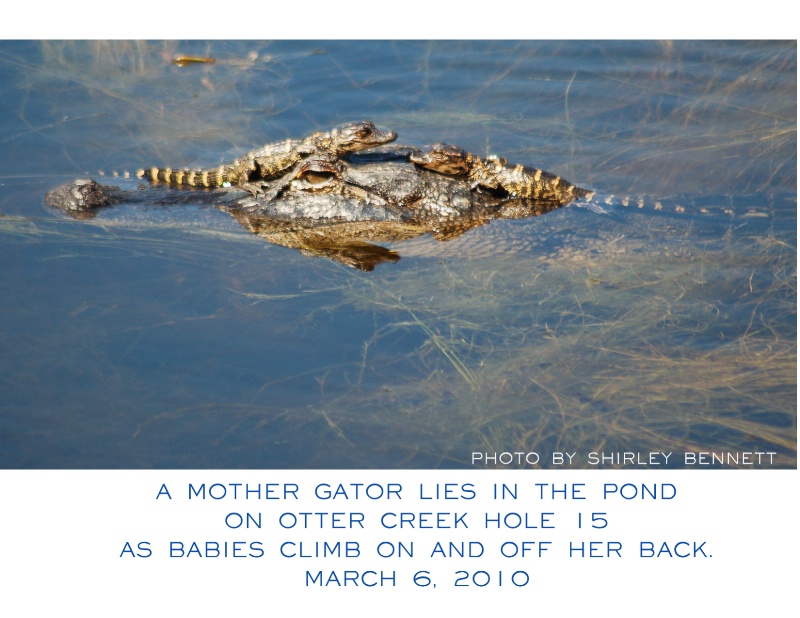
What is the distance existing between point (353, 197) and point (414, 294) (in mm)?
1006

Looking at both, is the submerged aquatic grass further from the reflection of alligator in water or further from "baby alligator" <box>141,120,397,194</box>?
"baby alligator" <box>141,120,397,194</box>

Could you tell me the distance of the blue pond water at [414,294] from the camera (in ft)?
15.8

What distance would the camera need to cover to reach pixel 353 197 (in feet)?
21.0

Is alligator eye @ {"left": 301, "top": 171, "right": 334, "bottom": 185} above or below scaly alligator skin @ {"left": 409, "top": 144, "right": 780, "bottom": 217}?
below

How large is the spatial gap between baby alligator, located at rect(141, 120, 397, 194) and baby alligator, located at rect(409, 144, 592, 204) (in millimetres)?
335

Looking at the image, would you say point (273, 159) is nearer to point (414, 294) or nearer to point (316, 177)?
point (316, 177)

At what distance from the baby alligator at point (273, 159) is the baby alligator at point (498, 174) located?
33 cm

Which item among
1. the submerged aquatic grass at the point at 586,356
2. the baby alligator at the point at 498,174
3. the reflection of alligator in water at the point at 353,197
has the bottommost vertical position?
the submerged aquatic grass at the point at 586,356

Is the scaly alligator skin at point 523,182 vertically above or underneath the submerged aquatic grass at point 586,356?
above

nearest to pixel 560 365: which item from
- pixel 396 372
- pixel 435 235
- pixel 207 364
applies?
pixel 396 372

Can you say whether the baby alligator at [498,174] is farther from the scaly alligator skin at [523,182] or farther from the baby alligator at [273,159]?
the baby alligator at [273,159]

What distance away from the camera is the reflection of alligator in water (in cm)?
636

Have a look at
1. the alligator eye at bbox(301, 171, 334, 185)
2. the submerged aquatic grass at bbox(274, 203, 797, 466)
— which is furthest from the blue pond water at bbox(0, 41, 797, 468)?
the alligator eye at bbox(301, 171, 334, 185)

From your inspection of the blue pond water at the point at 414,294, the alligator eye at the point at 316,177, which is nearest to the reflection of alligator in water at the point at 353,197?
the alligator eye at the point at 316,177
